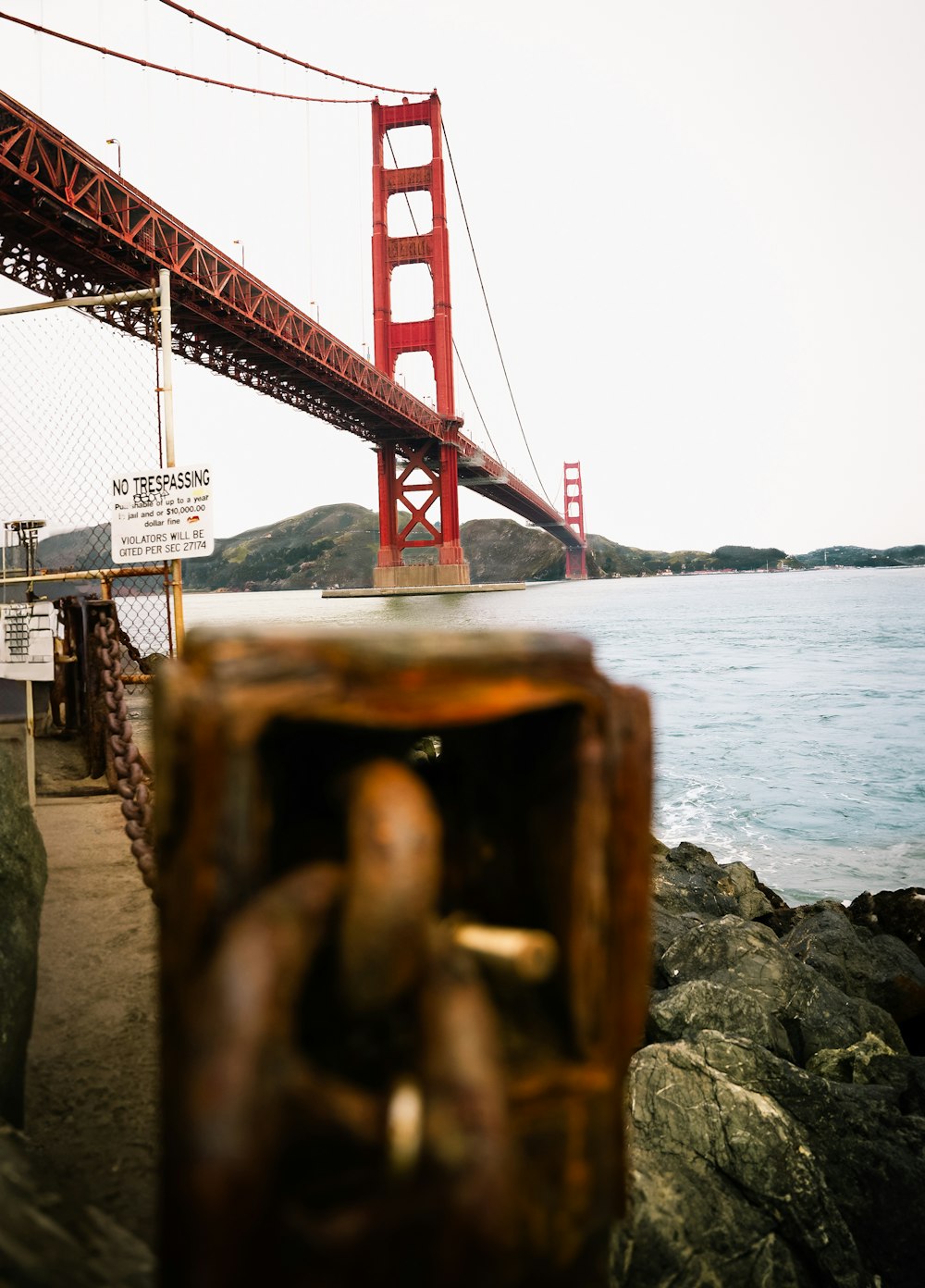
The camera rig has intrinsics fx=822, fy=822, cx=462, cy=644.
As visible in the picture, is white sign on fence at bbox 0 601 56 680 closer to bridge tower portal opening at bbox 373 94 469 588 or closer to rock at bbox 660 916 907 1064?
rock at bbox 660 916 907 1064

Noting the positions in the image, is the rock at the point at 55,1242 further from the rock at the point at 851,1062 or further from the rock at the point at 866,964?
the rock at the point at 866,964

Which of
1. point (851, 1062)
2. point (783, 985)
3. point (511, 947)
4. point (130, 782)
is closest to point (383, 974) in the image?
point (511, 947)

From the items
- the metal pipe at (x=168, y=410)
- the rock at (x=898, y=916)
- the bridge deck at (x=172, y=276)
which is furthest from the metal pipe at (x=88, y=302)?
the rock at (x=898, y=916)

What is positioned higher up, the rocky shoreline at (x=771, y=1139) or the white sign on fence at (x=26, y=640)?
the white sign on fence at (x=26, y=640)

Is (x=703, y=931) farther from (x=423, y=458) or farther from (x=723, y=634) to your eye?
(x=723, y=634)

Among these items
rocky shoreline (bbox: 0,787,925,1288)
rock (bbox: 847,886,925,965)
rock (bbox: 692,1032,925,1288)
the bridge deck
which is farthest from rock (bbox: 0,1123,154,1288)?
the bridge deck

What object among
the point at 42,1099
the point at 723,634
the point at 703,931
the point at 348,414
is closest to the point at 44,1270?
the point at 42,1099

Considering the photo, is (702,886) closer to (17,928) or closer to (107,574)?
(107,574)
